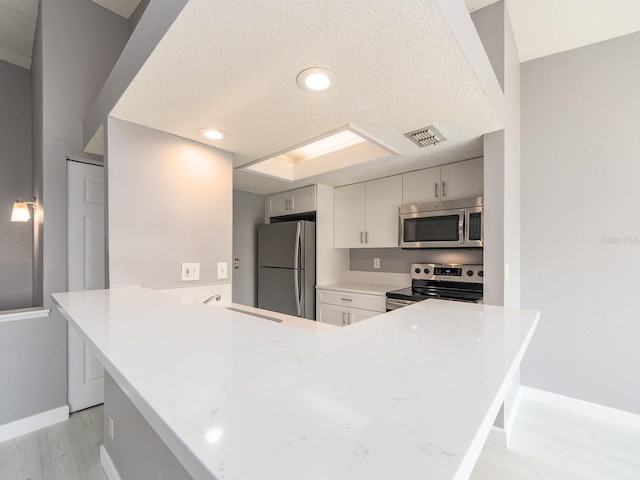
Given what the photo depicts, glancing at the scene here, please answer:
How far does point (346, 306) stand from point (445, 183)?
60.2 inches

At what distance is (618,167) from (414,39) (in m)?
2.12

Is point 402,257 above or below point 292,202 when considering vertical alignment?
below

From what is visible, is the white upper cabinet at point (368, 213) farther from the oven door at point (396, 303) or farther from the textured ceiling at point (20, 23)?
the textured ceiling at point (20, 23)

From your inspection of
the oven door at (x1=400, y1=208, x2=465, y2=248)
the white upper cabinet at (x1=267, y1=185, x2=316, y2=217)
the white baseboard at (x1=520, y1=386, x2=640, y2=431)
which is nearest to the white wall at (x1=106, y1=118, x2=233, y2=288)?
the white upper cabinet at (x1=267, y1=185, x2=316, y2=217)

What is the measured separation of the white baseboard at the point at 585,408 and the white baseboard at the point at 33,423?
11.8ft

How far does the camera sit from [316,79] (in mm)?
1289

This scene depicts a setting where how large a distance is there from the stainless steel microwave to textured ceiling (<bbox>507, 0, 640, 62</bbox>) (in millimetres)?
1229

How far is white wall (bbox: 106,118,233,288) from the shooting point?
5.48 ft

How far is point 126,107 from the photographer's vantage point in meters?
1.54

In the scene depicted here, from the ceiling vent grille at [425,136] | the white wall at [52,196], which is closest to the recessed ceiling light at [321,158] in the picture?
the ceiling vent grille at [425,136]

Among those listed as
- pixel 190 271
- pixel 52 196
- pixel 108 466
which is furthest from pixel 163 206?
pixel 108 466

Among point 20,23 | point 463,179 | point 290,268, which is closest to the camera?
point 20,23

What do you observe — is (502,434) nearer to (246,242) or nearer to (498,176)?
(498,176)

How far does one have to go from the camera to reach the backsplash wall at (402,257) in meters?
2.74
